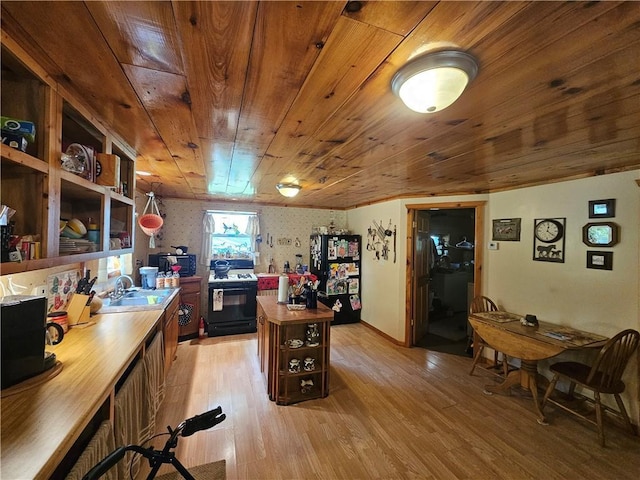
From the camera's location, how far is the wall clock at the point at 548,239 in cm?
259

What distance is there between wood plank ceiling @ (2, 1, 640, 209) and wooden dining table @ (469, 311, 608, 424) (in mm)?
1510

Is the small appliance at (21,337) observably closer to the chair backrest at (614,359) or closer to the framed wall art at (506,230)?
the chair backrest at (614,359)

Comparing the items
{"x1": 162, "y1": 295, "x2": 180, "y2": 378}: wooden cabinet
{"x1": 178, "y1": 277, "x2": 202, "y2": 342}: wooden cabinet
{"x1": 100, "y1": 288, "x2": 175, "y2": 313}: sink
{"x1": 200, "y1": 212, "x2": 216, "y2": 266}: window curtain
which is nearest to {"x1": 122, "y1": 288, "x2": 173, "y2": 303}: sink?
{"x1": 100, "y1": 288, "x2": 175, "y2": 313}: sink

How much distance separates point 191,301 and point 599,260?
15.5 feet

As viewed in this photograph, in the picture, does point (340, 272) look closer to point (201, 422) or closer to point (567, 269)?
point (567, 269)

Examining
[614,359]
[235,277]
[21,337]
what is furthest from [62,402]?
[614,359]

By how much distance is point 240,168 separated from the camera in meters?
2.32

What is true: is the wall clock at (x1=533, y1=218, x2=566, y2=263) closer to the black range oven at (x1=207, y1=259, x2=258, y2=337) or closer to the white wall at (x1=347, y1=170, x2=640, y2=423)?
the white wall at (x1=347, y1=170, x2=640, y2=423)

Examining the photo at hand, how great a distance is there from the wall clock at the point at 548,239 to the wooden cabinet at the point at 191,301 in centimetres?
436

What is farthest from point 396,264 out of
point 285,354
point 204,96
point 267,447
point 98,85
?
point 98,85

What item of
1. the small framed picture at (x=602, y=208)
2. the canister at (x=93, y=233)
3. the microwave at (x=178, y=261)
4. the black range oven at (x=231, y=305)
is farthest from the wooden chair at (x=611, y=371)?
the microwave at (x=178, y=261)

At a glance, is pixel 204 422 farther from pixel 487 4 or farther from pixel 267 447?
pixel 487 4

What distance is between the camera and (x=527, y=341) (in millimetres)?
2281

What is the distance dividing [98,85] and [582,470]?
11.8 feet
